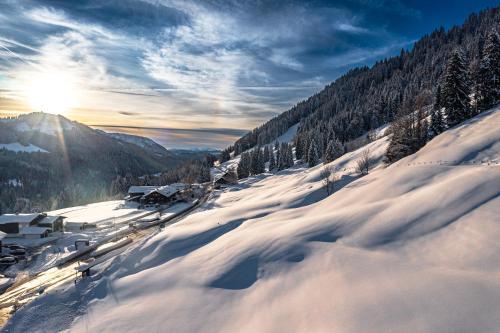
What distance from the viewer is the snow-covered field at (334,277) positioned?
932 centimetres

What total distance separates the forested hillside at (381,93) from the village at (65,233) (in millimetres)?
61082

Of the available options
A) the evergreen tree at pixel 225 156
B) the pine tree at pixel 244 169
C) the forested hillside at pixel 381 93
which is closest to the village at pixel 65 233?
the pine tree at pixel 244 169

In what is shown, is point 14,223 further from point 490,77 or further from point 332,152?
point 490,77

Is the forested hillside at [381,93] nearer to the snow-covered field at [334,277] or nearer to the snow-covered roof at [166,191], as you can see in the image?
the snow-covered roof at [166,191]

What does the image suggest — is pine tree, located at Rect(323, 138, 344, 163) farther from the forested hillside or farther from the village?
the village

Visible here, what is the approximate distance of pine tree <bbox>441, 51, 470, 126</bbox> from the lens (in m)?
39.7

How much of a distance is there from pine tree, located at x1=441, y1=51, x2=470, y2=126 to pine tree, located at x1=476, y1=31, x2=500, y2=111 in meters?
3.31

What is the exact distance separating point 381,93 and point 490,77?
92.7m

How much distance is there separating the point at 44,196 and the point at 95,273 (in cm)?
20315

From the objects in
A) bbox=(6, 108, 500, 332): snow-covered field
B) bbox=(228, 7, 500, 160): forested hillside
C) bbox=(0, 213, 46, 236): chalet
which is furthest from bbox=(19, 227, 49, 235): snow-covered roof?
bbox=(228, 7, 500, 160): forested hillside

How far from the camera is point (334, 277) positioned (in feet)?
40.4

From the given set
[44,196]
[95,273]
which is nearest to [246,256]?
[95,273]

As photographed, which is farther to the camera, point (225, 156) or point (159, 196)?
point (225, 156)

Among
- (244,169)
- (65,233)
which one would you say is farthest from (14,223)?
(244,169)
